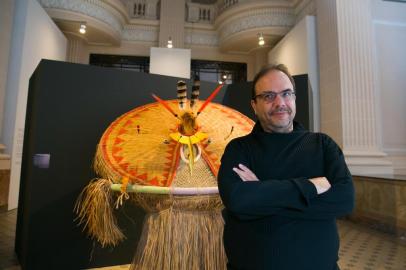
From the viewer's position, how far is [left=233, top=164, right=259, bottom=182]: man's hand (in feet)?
2.85

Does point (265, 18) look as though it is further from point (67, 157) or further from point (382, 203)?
point (67, 157)

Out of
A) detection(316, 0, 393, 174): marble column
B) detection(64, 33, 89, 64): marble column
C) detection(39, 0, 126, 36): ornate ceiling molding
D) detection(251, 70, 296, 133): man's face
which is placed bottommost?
detection(251, 70, 296, 133): man's face

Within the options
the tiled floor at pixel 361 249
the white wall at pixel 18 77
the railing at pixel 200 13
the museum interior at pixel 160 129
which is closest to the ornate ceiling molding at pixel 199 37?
the railing at pixel 200 13

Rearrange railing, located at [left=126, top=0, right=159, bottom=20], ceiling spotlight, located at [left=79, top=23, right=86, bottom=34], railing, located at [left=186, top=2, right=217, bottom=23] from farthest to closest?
railing, located at [left=186, top=2, right=217, bottom=23]
railing, located at [left=126, top=0, right=159, bottom=20]
ceiling spotlight, located at [left=79, top=23, right=86, bottom=34]

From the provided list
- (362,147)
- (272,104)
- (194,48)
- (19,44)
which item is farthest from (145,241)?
(194,48)

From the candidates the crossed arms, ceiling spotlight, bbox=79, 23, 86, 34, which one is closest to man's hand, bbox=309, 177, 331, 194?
the crossed arms

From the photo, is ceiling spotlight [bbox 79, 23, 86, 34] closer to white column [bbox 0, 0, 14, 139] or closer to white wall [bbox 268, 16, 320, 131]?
white column [bbox 0, 0, 14, 139]

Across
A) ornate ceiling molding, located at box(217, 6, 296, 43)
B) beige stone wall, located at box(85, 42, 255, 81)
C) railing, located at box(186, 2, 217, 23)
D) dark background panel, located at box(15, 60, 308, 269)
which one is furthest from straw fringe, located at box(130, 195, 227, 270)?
railing, located at box(186, 2, 217, 23)

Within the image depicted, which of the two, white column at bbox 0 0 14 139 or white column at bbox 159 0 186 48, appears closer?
white column at bbox 0 0 14 139

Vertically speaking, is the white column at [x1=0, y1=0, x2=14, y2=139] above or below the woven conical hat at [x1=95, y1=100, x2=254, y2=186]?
above

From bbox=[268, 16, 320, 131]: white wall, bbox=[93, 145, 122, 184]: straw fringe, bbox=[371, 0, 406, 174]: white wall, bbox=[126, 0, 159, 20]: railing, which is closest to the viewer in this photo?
bbox=[93, 145, 122, 184]: straw fringe

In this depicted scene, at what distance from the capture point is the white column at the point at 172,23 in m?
7.86

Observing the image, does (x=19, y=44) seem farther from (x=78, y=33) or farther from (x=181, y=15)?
(x=181, y=15)

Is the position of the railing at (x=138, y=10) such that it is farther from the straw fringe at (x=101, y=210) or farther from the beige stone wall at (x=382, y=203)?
the straw fringe at (x=101, y=210)
